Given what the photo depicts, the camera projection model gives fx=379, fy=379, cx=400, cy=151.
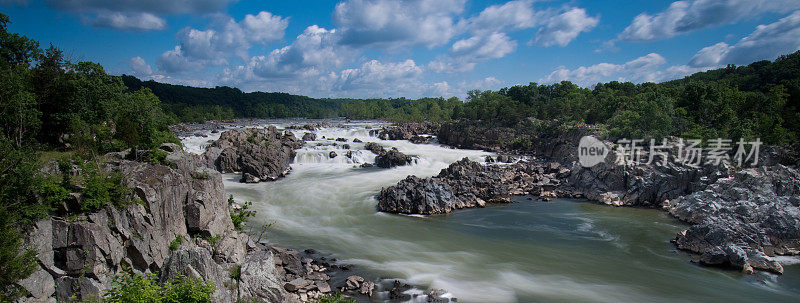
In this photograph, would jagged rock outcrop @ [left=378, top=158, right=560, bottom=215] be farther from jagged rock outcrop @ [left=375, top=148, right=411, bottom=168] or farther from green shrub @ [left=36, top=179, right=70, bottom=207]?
green shrub @ [left=36, top=179, right=70, bottom=207]

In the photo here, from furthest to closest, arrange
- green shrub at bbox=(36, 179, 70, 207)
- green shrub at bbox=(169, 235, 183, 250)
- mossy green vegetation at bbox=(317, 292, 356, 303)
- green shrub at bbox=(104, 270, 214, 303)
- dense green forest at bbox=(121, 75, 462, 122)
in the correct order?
dense green forest at bbox=(121, 75, 462, 122) < mossy green vegetation at bbox=(317, 292, 356, 303) < green shrub at bbox=(169, 235, 183, 250) < green shrub at bbox=(36, 179, 70, 207) < green shrub at bbox=(104, 270, 214, 303)

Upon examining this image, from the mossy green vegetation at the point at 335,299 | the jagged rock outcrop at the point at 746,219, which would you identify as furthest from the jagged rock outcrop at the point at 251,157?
the jagged rock outcrop at the point at 746,219

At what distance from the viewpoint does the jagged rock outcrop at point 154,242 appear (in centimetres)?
1063

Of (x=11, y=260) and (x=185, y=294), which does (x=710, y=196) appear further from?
(x=11, y=260)

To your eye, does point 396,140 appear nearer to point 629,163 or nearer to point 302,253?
point 629,163

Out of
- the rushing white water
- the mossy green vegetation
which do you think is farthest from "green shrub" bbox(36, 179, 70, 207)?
the rushing white water

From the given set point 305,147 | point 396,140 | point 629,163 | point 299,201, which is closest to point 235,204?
point 299,201

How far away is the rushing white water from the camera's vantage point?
16625 mm

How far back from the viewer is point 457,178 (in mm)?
32906

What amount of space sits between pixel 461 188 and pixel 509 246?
9.72m

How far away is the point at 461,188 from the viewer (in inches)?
1228

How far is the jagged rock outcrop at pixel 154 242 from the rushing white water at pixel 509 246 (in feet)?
18.0

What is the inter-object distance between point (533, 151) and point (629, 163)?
21.8 meters

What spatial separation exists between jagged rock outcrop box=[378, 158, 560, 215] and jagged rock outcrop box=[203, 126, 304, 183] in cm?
1282
